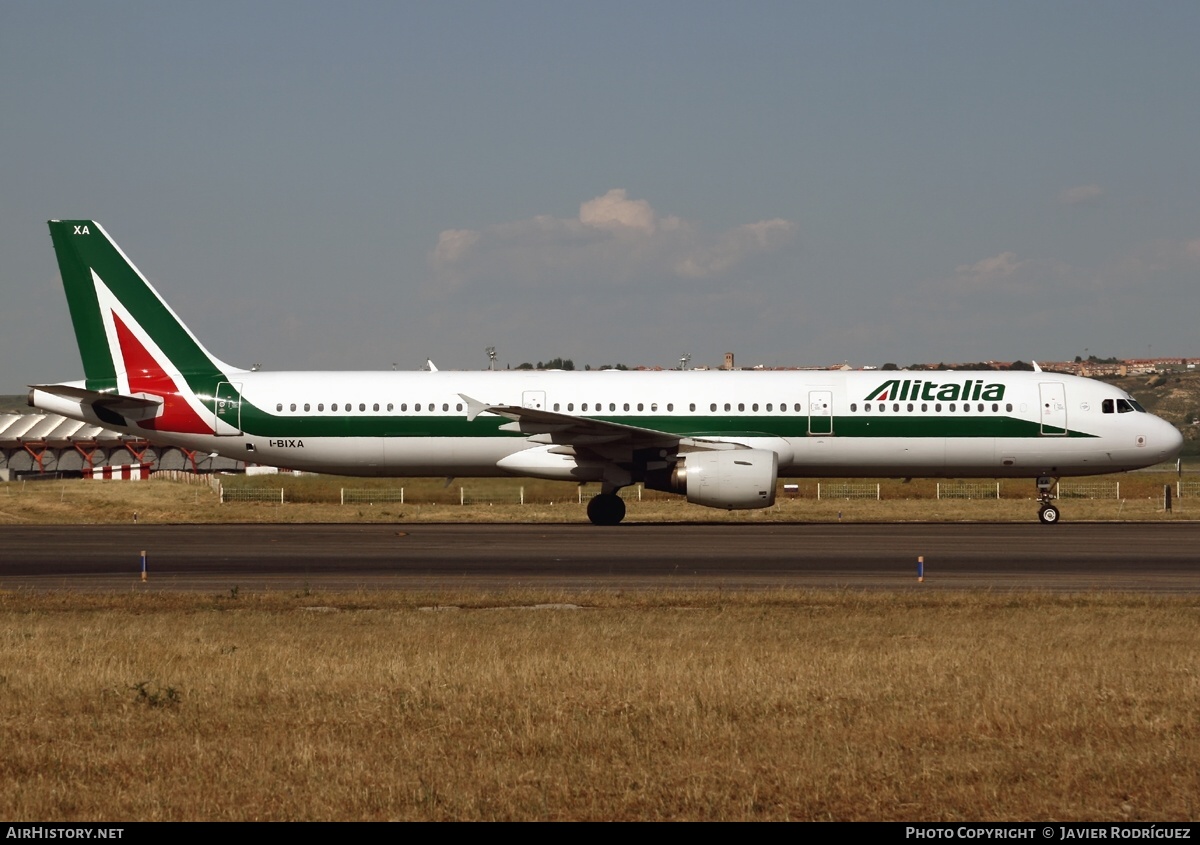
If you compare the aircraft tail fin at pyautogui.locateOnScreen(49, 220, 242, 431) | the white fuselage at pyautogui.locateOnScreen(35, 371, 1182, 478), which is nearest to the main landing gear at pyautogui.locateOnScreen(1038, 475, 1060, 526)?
the white fuselage at pyautogui.locateOnScreen(35, 371, 1182, 478)

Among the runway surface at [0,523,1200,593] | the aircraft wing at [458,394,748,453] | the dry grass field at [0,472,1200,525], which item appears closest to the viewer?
the runway surface at [0,523,1200,593]

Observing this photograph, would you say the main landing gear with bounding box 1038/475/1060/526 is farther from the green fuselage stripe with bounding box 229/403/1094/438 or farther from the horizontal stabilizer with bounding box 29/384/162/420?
the horizontal stabilizer with bounding box 29/384/162/420

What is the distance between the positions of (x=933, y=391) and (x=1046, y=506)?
462 centimetres

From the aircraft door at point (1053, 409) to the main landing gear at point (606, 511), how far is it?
39.0ft

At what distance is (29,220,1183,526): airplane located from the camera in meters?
35.8

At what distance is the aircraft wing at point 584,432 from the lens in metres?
33.8

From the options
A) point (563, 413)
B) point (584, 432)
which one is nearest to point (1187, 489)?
point (563, 413)

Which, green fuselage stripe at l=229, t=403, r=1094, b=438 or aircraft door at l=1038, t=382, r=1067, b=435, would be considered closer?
green fuselage stripe at l=229, t=403, r=1094, b=438

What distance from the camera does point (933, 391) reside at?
119 ft

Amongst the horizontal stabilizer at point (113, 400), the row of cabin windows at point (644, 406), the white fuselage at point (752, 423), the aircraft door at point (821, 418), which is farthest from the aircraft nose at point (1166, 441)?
the horizontal stabilizer at point (113, 400)

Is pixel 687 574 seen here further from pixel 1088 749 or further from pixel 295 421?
pixel 295 421

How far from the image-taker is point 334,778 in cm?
884

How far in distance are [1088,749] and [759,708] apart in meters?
2.70

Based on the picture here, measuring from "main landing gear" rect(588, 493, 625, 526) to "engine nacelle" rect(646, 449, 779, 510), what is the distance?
9.74 ft
